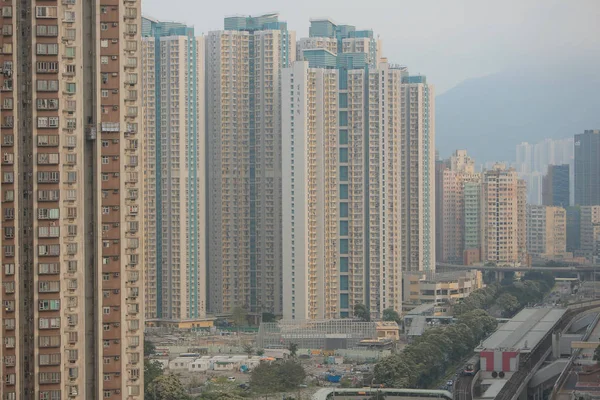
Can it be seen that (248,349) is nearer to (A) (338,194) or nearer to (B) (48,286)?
(A) (338,194)

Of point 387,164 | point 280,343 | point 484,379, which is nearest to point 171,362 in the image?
point 280,343

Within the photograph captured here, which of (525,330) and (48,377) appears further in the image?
(525,330)

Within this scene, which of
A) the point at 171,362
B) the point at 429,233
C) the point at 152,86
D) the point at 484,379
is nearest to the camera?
the point at 484,379

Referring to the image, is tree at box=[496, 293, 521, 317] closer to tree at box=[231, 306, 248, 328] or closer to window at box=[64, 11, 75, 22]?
tree at box=[231, 306, 248, 328]

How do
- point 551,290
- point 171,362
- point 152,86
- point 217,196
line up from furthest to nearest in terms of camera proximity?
1. point 551,290
2. point 217,196
3. point 152,86
4. point 171,362

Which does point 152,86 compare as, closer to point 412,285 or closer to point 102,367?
point 412,285

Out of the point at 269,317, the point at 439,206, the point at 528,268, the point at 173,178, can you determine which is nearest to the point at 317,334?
the point at 269,317

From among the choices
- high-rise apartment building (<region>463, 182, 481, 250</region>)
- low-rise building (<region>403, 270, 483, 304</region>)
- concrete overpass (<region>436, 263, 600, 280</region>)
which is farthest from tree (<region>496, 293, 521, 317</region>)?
high-rise apartment building (<region>463, 182, 481, 250</region>)
